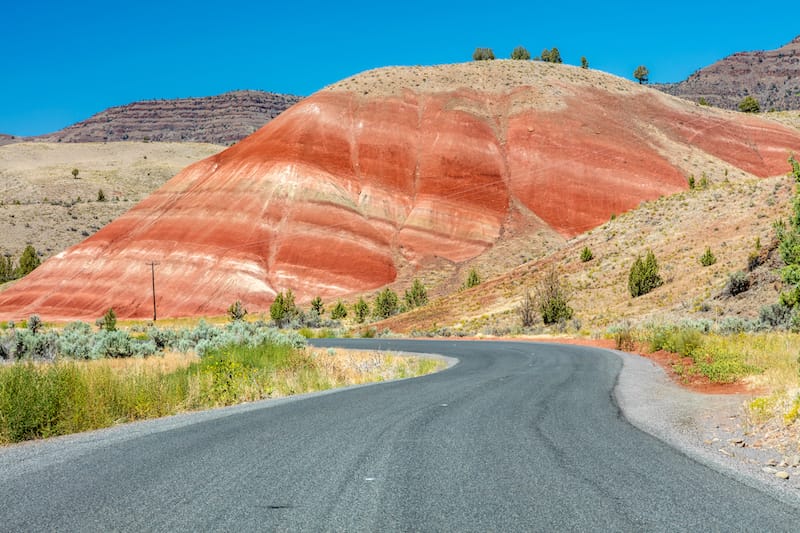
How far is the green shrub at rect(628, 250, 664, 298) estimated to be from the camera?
4809 centimetres

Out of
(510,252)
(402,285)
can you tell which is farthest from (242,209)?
(510,252)

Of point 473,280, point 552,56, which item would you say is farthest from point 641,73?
point 473,280

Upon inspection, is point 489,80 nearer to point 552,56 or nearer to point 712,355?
point 552,56

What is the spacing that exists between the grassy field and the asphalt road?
0.99 metres

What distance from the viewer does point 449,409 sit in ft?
36.8

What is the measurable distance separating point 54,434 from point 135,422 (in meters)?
1.53

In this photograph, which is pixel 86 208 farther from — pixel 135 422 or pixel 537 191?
pixel 135 422

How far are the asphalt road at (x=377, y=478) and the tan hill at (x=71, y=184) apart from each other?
3944 inches

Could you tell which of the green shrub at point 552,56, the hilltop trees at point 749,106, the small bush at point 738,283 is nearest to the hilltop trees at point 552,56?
the green shrub at point 552,56

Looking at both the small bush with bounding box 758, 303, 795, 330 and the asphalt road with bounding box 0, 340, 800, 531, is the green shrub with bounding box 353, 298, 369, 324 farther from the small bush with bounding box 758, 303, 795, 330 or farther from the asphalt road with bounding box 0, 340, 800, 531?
the asphalt road with bounding box 0, 340, 800, 531

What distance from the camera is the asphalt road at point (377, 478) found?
521 cm

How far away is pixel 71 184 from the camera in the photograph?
12256 cm

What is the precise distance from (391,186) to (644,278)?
42936 mm

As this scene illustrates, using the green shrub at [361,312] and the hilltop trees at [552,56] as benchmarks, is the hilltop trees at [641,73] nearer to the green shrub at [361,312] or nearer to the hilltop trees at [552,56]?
the hilltop trees at [552,56]
